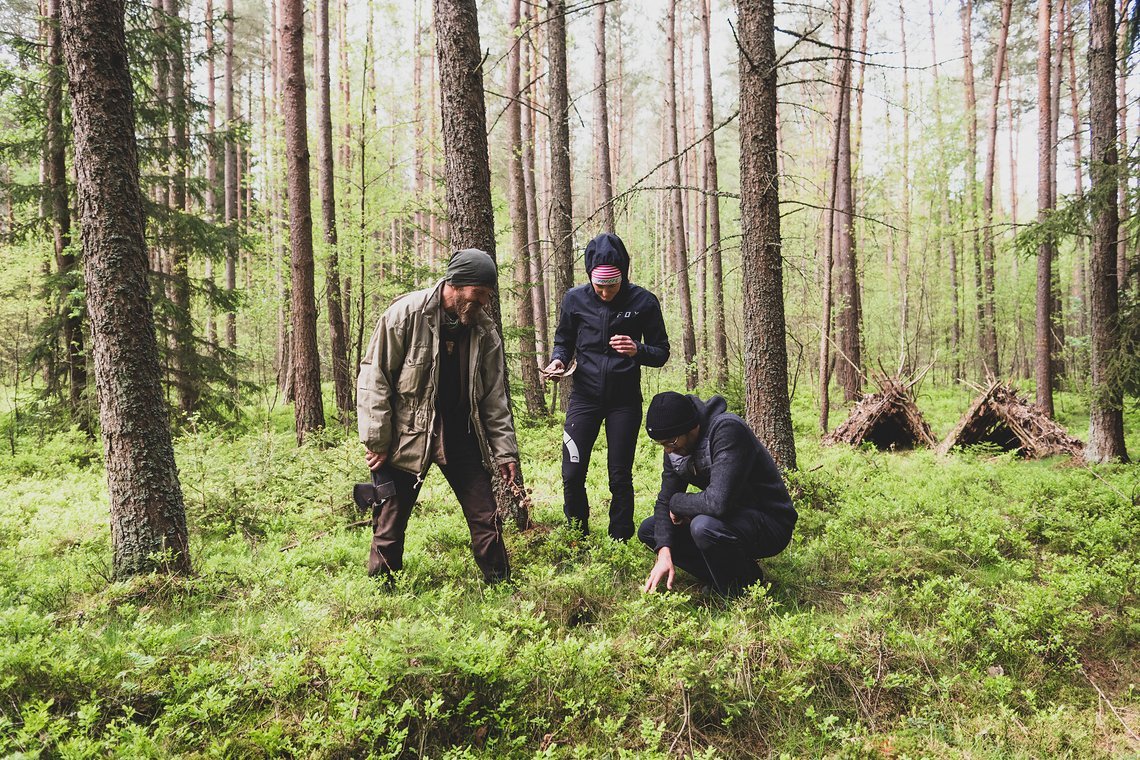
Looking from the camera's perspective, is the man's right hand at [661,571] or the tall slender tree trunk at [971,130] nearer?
the man's right hand at [661,571]

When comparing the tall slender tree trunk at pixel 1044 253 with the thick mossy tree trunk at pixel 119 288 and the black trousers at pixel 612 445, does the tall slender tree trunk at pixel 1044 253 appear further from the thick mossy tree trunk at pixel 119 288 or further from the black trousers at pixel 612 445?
the thick mossy tree trunk at pixel 119 288

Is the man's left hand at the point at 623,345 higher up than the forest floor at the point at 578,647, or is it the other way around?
the man's left hand at the point at 623,345

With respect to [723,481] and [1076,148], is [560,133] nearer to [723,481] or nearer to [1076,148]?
[723,481]

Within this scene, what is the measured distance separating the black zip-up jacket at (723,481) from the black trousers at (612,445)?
51cm

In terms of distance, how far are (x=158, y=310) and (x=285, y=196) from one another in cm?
929

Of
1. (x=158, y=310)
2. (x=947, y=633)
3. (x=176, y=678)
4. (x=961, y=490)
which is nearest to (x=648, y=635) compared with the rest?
(x=947, y=633)

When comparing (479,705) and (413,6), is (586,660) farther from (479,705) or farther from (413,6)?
(413,6)

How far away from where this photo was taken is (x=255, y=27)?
2202 cm

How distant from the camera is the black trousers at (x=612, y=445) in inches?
185

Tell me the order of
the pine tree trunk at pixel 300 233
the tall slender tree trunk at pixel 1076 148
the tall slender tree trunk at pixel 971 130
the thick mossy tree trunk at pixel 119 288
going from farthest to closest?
the tall slender tree trunk at pixel 971 130 < the tall slender tree trunk at pixel 1076 148 < the pine tree trunk at pixel 300 233 < the thick mossy tree trunk at pixel 119 288

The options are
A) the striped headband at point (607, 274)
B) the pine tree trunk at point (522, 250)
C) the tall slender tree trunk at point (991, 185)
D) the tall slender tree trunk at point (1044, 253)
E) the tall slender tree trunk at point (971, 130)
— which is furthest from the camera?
the tall slender tree trunk at point (971, 130)

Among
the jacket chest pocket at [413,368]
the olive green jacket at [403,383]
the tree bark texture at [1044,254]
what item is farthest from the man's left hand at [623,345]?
the tree bark texture at [1044,254]

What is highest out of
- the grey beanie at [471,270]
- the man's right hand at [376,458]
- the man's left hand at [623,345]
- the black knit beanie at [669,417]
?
the grey beanie at [471,270]

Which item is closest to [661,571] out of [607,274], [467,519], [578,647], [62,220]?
[578,647]
